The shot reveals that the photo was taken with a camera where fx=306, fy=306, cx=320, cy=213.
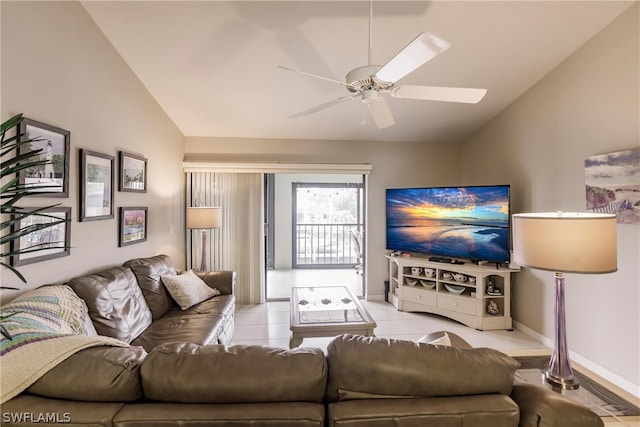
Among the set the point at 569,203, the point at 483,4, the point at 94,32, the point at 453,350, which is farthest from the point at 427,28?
the point at 94,32

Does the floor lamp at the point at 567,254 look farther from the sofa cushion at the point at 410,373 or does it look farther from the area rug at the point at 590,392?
the sofa cushion at the point at 410,373

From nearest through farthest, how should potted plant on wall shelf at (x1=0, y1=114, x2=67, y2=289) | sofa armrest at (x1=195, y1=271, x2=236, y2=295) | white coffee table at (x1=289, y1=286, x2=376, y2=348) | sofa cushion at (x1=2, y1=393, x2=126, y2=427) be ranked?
sofa cushion at (x1=2, y1=393, x2=126, y2=427) < potted plant on wall shelf at (x1=0, y1=114, x2=67, y2=289) < white coffee table at (x1=289, y1=286, x2=376, y2=348) < sofa armrest at (x1=195, y1=271, x2=236, y2=295)

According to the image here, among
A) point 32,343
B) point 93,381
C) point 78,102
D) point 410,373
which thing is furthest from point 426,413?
point 78,102

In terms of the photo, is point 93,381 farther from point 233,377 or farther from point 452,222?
point 452,222

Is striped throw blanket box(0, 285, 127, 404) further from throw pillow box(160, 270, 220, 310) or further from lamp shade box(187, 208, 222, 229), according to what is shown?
lamp shade box(187, 208, 222, 229)

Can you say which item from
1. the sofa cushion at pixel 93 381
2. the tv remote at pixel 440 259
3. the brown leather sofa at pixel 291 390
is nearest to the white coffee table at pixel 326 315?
the tv remote at pixel 440 259

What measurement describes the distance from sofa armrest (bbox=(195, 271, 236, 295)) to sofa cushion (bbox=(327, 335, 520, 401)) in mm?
2476

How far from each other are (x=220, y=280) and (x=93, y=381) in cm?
238

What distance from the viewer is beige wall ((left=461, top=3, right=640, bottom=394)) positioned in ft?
7.39

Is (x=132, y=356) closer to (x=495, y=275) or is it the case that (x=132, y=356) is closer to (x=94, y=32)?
(x=94, y=32)

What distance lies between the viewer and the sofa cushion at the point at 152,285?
265 cm

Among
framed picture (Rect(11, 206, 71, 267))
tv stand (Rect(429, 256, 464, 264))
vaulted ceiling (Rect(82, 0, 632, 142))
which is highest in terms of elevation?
Result: vaulted ceiling (Rect(82, 0, 632, 142))

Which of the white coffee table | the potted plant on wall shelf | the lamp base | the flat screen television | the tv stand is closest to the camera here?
the potted plant on wall shelf

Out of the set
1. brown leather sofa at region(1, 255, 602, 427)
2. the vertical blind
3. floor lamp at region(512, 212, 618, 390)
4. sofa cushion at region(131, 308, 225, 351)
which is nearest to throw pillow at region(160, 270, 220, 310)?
sofa cushion at region(131, 308, 225, 351)
